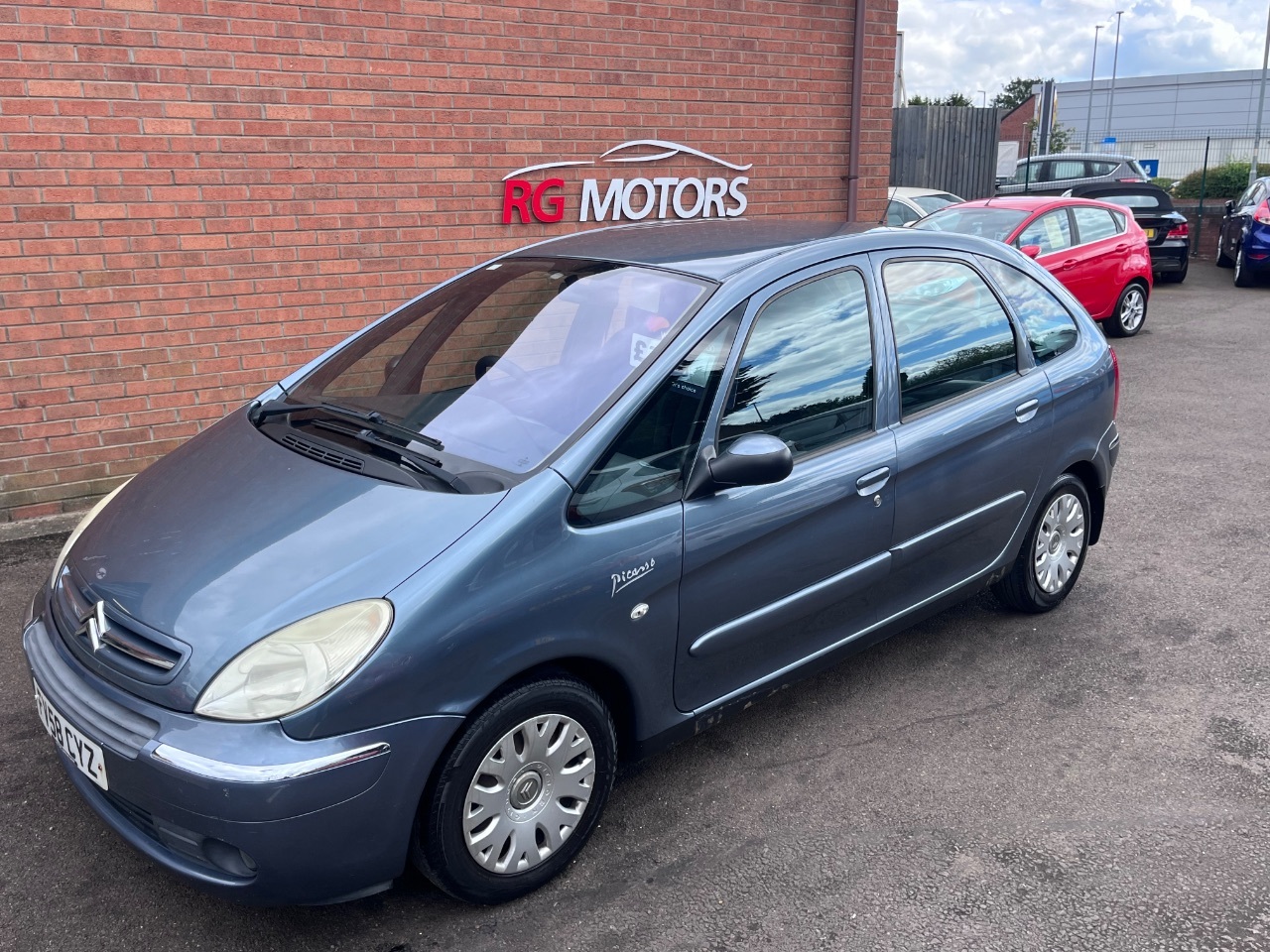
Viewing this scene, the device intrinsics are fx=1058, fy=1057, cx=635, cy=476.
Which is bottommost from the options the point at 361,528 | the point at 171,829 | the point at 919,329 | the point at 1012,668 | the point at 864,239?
the point at 1012,668

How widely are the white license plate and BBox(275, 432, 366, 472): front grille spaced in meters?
0.94

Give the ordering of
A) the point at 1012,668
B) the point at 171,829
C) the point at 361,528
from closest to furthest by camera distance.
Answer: the point at 171,829 < the point at 361,528 < the point at 1012,668

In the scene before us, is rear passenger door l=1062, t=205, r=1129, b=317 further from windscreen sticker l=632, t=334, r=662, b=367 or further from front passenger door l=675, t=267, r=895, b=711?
windscreen sticker l=632, t=334, r=662, b=367

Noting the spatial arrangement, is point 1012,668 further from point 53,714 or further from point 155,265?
point 155,265

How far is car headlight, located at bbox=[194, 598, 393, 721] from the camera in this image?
241 cm

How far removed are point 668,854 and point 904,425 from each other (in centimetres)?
162

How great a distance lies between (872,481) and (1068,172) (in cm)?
1560

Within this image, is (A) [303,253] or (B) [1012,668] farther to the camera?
(A) [303,253]

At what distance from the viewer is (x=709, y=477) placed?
3.00 metres

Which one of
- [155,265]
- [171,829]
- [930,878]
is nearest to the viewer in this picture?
[171,829]

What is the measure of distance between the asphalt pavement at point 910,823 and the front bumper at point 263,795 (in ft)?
0.37

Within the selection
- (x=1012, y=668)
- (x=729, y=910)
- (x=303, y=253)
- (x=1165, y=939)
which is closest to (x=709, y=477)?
(x=729, y=910)

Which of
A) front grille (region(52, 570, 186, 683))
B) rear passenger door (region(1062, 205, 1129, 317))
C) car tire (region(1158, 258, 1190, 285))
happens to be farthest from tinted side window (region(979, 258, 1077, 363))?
car tire (region(1158, 258, 1190, 285))

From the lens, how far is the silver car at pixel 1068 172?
16250 mm
